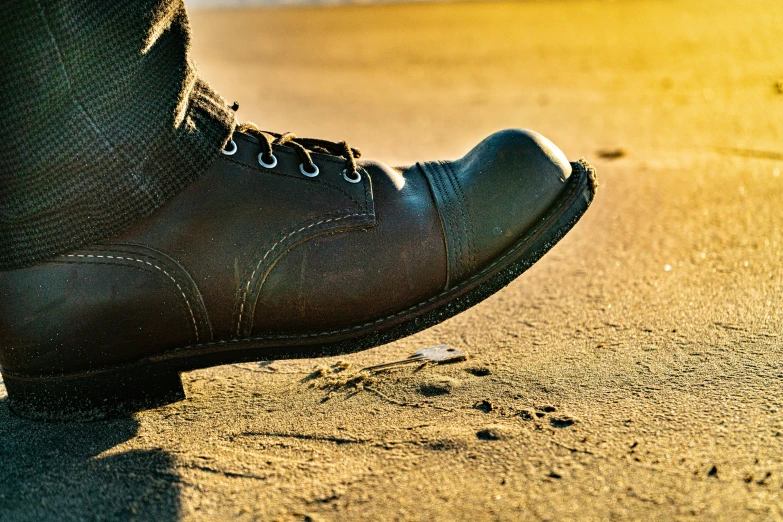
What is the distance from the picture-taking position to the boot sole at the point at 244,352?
132 cm

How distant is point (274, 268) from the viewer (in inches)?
52.0

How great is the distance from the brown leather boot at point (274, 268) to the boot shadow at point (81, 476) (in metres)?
0.05

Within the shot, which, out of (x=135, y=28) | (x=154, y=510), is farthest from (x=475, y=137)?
(x=154, y=510)

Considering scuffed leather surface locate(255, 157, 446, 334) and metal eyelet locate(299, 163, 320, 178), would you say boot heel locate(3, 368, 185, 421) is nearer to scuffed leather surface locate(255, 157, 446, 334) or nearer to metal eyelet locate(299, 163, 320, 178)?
scuffed leather surface locate(255, 157, 446, 334)

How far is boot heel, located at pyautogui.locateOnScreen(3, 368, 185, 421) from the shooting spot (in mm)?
1311

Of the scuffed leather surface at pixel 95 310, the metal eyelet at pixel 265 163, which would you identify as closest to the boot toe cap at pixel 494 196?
the metal eyelet at pixel 265 163

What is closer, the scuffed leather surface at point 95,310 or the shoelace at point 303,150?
the scuffed leather surface at point 95,310

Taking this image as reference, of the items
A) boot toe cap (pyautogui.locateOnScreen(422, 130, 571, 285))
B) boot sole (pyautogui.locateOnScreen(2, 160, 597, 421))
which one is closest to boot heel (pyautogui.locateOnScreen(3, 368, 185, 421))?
boot sole (pyautogui.locateOnScreen(2, 160, 597, 421))

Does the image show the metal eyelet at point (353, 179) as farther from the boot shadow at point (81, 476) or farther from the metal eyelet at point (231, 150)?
the boot shadow at point (81, 476)

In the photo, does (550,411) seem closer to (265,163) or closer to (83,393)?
(265,163)

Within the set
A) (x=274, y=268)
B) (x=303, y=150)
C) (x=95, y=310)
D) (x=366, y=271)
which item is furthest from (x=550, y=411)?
(x=95, y=310)

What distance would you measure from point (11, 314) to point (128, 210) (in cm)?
25

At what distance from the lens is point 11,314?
1.26 metres

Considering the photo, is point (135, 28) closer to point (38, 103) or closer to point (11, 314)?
point (38, 103)
